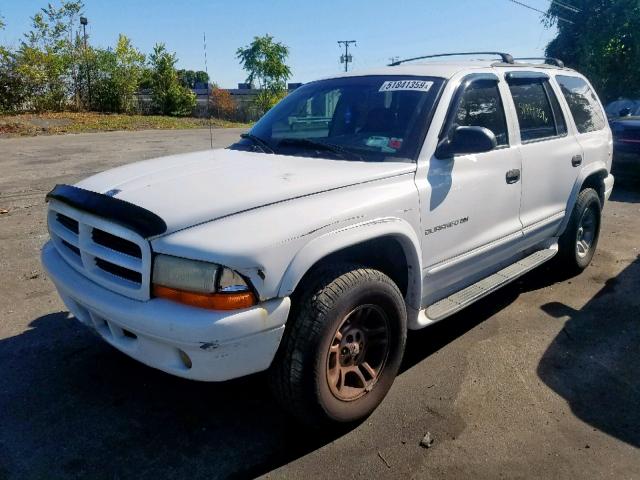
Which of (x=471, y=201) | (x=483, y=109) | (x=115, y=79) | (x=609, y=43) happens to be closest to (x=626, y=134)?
(x=609, y=43)

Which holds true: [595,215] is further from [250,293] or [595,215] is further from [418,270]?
[250,293]

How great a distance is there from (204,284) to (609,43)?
17362mm

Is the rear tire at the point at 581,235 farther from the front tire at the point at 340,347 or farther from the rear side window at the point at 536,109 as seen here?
the front tire at the point at 340,347

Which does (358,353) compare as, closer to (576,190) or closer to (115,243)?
(115,243)

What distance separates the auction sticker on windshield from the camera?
334 centimetres

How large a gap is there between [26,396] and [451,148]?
2876 mm

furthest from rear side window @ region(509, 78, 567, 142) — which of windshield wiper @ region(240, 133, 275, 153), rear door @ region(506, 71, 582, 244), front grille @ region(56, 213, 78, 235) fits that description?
front grille @ region(56, 213, 78, 235)

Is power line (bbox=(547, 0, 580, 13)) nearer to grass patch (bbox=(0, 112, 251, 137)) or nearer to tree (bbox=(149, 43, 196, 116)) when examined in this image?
grass patch (bbox=(0, 112, 251, 137))

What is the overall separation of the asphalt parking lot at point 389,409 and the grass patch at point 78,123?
16905 mm

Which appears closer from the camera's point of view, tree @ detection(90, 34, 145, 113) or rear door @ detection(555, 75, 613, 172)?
rear door @ detection(555, 75, 613, 172)

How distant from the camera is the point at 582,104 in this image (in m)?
4.88

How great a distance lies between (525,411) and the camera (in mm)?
2908

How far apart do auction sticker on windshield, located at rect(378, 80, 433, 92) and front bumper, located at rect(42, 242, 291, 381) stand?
1.81 m

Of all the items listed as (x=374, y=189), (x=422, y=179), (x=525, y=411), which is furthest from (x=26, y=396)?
(x=525, y=411)
